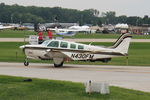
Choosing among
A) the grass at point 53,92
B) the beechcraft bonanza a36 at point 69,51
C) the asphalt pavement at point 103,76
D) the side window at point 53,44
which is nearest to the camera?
the grass at point 53,92

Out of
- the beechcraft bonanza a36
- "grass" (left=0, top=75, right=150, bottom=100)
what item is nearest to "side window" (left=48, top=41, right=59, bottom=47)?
the beechcraft bonanza a36

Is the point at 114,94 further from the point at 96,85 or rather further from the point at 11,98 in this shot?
the point at 11,98

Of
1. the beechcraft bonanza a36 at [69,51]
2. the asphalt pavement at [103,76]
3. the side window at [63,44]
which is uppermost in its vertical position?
the side window at [63,44]

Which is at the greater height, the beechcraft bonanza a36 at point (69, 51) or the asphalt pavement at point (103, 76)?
the beechcraft bonanza a36 at point (69, 51)

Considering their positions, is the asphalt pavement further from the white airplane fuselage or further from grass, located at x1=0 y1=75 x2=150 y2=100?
grass, located at x1=0 y1=75 x2=150 y2=100

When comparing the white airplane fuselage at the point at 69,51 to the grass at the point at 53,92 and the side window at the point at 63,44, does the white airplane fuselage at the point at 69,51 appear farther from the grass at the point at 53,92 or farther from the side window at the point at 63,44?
the grass at the point at 53,92

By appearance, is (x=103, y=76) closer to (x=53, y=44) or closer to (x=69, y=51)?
(x=69, y=51)

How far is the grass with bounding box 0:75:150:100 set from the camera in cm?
1723

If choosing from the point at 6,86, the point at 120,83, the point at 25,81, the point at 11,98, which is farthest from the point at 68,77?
the point at 11,98

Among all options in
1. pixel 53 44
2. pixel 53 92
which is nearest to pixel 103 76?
pixel 53 44

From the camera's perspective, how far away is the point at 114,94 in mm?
17891

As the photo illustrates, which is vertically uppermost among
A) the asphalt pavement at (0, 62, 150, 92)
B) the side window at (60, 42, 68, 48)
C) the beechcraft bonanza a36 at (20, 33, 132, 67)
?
the side window at (60, 42, 68, 48)

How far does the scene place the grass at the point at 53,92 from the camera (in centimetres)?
1723

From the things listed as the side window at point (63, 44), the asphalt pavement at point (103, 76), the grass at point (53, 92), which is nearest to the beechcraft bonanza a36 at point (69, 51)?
the side window at point (63, 44)
